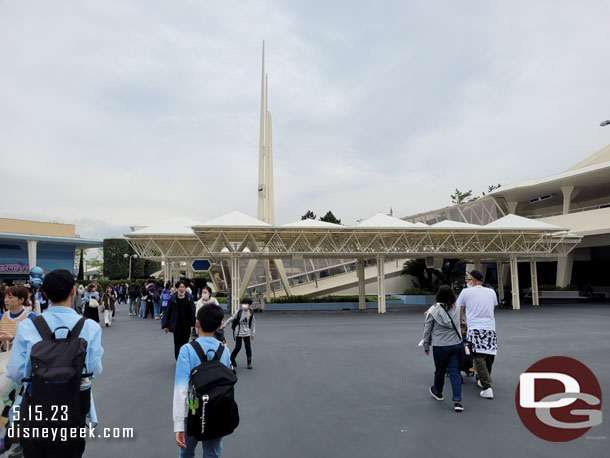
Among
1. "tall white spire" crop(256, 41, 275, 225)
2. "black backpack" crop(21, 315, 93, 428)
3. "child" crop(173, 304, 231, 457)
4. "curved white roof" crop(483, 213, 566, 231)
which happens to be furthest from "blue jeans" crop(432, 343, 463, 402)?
"tall white spire" crop(256, 41, 275, 225)

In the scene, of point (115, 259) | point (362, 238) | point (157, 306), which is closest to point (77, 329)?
point (157, 306)

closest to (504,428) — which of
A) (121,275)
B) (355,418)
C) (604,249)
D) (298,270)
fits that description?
(355,418)

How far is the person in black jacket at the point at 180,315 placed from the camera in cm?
689

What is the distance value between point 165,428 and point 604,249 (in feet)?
128

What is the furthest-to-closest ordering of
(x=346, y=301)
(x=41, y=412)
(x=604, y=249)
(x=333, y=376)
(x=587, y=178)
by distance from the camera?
(x=604, y=249) → (x=587, y=178) → (x=346, y=301) → (x=333, y=376) → (x=41, y=412)

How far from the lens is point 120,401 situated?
5.49 metres

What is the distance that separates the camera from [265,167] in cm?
3058

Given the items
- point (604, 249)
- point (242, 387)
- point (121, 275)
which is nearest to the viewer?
point (242, 387)

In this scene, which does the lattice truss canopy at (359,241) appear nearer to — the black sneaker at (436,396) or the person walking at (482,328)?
the person walking at (482,328)

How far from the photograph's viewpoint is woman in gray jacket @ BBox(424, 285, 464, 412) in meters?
5.12

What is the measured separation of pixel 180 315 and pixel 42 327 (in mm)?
4547

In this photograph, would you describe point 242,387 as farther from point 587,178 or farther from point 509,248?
point 587,178

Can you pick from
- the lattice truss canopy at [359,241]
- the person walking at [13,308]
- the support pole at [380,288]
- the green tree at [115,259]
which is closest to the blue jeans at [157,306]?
the lattice truss canopy at [359,241]

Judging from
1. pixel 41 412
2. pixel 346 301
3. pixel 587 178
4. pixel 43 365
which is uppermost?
pixel 587 178
